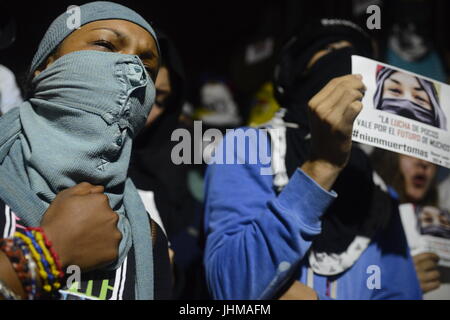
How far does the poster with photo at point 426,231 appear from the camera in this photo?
220 cm

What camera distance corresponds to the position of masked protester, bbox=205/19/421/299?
158 centimetres

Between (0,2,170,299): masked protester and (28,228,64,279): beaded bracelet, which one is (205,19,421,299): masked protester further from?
(28,228,64,279): beaded bracelet

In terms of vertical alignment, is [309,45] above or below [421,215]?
above

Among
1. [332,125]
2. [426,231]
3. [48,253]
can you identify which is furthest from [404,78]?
[48,253]

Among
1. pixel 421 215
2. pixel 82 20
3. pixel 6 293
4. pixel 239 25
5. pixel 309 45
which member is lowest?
pixel 6 293

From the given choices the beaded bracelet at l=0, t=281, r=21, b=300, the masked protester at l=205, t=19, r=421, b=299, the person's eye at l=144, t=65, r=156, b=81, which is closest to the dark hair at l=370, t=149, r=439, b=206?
→ the masked protester at l=205, t=19, r=421, b=299

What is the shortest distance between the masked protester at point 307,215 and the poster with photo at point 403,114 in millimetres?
74

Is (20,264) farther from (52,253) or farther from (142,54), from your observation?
(142,54)

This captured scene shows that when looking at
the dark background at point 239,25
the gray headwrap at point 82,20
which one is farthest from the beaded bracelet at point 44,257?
the dark background at point 239,25

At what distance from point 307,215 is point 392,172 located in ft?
3.74

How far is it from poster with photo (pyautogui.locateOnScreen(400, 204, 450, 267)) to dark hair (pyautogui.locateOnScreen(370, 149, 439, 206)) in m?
0.24

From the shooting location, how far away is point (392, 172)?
2.57 metres

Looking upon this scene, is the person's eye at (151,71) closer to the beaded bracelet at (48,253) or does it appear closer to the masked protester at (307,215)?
the masked protester at (307,215)
